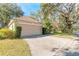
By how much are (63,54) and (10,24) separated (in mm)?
1020

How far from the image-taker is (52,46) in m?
2.97

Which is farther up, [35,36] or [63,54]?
[35,36]

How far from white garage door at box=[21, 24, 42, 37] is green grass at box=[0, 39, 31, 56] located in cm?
18

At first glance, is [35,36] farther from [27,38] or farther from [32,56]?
[32,56]

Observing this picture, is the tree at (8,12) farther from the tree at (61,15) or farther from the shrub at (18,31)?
the tree at (61,15)

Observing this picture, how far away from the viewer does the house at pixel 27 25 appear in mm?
2957

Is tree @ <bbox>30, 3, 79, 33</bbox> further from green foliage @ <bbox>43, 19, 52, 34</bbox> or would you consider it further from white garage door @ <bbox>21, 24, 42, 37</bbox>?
white garage door @ <bbox>21, 24, 42, 37</bbox>

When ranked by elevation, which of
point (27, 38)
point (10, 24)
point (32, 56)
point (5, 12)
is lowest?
point (32, 56)

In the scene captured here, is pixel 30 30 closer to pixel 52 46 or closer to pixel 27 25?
pixel 27 25

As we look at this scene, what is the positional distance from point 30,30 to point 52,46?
47 centimetres

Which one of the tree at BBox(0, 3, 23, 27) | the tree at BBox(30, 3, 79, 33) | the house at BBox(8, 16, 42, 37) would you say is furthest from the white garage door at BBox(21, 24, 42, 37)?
the tree at BBox(0, 3, 23, 27)

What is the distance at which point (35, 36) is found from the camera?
3004 mm

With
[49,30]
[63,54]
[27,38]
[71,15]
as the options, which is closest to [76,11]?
[71,15]

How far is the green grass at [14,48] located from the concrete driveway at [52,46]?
3.9 inches
